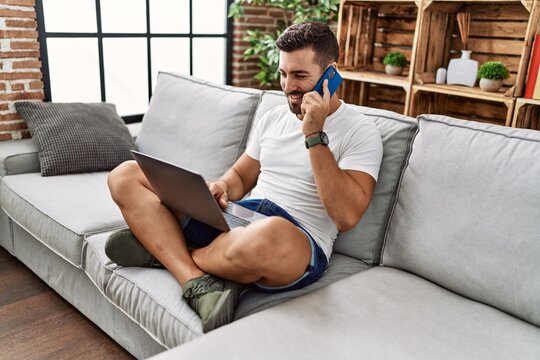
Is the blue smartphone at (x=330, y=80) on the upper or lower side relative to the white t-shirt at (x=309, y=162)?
upper

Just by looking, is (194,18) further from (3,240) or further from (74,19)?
→ (3,240)

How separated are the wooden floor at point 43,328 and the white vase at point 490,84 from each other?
222 centimetres

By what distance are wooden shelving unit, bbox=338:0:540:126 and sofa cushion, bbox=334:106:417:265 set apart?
46.6 inches

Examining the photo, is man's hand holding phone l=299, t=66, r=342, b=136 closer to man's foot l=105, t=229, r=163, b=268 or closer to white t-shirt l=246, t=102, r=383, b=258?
white t-shirt l=246, t=102, r=383, b=258

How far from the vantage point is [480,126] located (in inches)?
64.4

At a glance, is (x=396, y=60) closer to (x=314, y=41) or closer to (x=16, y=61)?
(x=314, y=41)

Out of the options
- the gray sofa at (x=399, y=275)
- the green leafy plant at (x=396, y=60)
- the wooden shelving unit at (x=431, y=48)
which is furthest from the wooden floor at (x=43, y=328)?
the green leafy plant at (x=396, y=60)

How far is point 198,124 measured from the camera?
95.3 inches

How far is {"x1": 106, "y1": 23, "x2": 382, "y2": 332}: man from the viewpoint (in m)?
1.39

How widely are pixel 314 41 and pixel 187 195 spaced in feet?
2.20

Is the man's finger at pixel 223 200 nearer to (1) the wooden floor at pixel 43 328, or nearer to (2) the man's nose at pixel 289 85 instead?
(2) the man's nose at pixel 289 85

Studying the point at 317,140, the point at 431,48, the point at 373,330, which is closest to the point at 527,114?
the point at 431,48

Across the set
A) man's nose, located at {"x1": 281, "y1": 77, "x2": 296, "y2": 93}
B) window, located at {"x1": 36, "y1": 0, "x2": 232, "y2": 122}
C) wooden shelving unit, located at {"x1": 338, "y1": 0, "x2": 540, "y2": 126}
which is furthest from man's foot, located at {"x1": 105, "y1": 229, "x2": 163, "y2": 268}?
wooden shelving unit, located at {"x1": 338, "y1": 0, "x2": 540, "y2": 126}

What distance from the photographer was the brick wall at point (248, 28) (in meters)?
3.93
